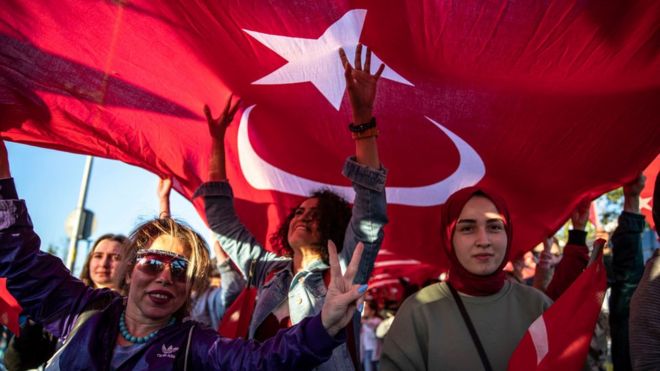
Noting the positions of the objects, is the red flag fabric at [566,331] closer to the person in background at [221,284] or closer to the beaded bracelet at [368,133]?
the beaded bracelet at [368,133]

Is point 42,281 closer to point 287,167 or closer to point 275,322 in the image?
point 275,322

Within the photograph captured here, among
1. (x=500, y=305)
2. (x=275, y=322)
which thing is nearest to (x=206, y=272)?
(x=275, y=322)

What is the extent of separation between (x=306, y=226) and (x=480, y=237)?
0.94m

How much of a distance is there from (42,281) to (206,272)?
0.62 meters

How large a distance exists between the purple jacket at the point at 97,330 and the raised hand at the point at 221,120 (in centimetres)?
124

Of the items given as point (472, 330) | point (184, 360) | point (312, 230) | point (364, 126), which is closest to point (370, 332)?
point (312, 230)

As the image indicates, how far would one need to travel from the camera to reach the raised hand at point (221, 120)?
10.6 feet

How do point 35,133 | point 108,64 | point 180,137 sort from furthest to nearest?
1. point 180,137
2. point 35,133
3. point 108,64

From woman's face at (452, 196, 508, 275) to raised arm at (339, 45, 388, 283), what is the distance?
15.9 inches

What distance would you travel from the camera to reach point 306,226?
2.90 meters

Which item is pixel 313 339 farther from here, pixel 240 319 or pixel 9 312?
pixel 9 312

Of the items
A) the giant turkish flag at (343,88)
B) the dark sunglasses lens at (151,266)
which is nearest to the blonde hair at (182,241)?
the dark sunglasses lens at (151,266)

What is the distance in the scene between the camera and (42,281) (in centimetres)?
208

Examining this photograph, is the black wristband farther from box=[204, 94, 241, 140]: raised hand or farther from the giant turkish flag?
box=[204, 94, 241, 140]: raised hand
